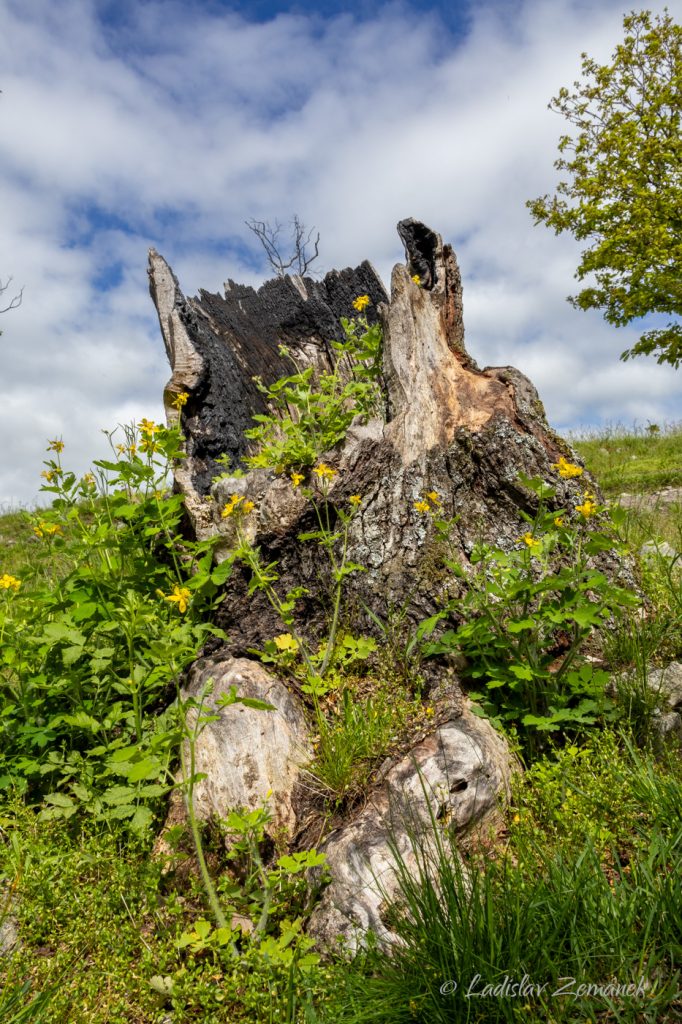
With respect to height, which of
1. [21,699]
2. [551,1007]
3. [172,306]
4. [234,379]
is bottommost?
[551,1007]

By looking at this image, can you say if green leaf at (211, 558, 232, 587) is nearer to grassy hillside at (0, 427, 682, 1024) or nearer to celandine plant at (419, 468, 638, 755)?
grassy hillside at (0, 427, 682, 1024)

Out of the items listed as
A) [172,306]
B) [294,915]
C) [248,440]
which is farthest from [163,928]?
[172,306]

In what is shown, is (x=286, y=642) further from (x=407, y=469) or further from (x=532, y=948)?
(x=532, y=948)

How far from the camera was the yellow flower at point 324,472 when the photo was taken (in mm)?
3523

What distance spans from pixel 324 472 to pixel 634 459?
995 centimetres

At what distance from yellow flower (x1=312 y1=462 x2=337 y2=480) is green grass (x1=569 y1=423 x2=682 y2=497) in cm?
602

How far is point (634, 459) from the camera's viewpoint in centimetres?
1191

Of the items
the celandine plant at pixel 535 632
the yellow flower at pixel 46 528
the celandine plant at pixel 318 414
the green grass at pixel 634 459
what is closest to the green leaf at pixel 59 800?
Answer: the yellow flower at pixel 46 528

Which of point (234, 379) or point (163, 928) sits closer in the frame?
point (163, 928)

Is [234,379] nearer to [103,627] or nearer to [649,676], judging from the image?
[103,627]

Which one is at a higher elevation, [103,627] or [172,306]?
[172,306]

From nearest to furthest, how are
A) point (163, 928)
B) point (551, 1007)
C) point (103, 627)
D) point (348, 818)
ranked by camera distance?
point (551, 1007), point (163, 928), point (348, 818), point (103, 627)

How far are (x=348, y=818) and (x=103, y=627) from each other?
4.68 ft

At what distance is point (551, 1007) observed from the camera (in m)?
1.65
